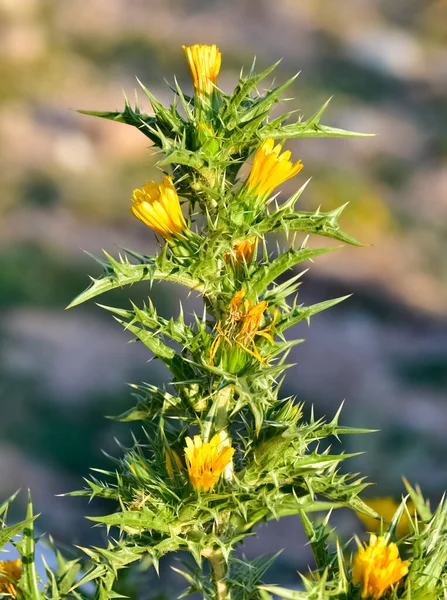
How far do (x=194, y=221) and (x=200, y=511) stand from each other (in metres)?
0.26

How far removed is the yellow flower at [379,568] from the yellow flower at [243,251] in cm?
26

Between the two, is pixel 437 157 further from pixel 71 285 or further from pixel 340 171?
pixel 71 285

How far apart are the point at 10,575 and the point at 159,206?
376mm

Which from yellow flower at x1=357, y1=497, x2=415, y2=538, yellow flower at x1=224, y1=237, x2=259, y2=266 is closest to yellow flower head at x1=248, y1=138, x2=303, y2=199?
yellow flower at x1=224, y1=237, x2=259, y2=266

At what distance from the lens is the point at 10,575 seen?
66 centimetres

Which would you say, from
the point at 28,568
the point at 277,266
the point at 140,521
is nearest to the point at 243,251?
the point at 277,266

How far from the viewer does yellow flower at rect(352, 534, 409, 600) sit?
556 mm

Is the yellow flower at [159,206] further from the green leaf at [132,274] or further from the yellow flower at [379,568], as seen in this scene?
the yellow flower at [379,568]

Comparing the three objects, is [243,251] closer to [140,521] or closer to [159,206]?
[159,206]

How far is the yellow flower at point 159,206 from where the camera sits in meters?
0.58

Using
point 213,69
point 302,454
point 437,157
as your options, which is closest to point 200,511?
point 302,454

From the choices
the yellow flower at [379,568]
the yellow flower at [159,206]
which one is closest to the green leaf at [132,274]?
the yellow flower at [159,206]

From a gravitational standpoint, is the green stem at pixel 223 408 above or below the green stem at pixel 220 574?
above

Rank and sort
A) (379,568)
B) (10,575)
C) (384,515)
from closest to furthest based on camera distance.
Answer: (379,568) < (10,575) < (384,515)
